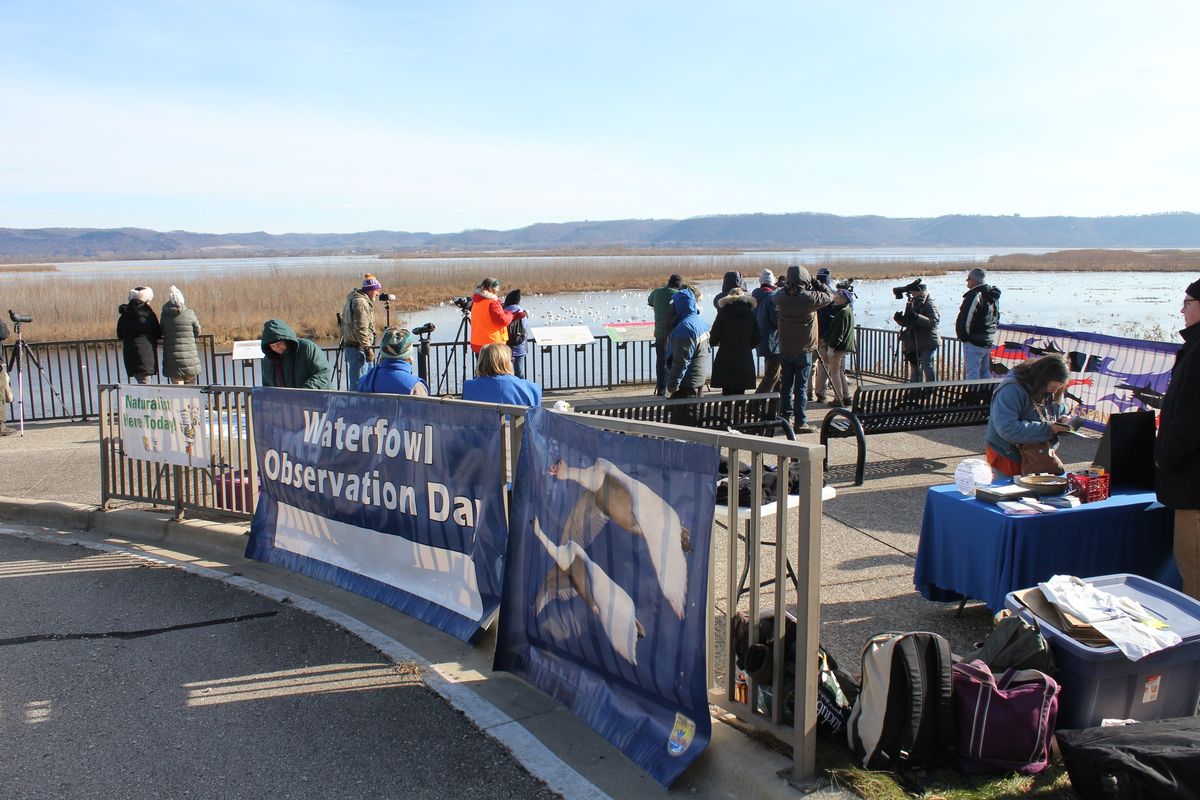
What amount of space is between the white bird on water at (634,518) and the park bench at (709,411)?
414cm

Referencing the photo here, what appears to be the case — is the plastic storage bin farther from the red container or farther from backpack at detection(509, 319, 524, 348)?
backpack at detection(509, 319, 524, 348)

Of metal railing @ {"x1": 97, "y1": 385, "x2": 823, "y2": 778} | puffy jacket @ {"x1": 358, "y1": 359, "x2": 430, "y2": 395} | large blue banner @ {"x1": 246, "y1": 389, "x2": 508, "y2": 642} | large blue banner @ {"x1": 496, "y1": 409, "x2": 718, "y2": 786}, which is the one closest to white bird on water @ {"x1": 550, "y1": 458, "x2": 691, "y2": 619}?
large blue banner @ {"x1": 496, "y1": 409, "x2": 718, "y2": 786}

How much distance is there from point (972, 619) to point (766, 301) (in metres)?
7.49

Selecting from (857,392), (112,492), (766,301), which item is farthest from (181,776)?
(766,301)

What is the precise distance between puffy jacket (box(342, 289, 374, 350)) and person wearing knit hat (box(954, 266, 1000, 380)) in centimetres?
748

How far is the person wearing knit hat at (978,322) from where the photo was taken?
1184cm

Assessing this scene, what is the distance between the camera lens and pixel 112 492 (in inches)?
313

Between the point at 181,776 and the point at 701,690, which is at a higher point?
the point at 701,690

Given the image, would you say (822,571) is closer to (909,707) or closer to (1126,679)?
(1126,679)

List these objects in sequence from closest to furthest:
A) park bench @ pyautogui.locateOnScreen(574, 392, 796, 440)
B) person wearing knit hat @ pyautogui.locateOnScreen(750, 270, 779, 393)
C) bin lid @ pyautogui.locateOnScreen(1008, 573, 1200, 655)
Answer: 1. bin lid @ pyautogui.locateOnScreen(1008, 573, 1200, 655)
2. park bench @ pyautogui.locateOnScreen(574, 392, 796, 440)
3. person wearing knit hat @ pyautogui.locateOnScreen(750, 270, 779, 393)

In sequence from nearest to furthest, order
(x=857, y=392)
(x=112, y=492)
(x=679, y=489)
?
(x=679, y=489), (x=112, y=492), (x=857, y=392)

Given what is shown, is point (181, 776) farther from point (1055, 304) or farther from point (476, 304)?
point (1055, 304)

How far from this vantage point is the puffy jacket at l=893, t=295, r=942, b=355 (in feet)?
41.1

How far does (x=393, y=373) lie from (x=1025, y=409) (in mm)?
4371
